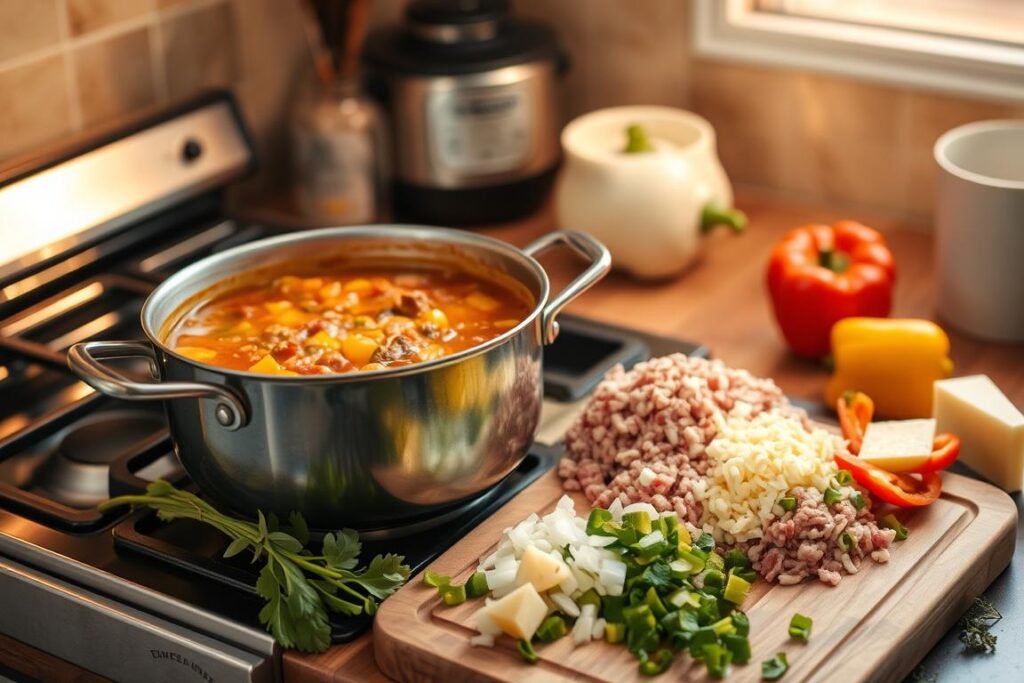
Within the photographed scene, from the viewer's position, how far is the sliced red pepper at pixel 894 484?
134 centimetres

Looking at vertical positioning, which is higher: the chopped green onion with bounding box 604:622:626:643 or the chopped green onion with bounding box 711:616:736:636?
the chopped green onion with bounding box 711:616:736:636

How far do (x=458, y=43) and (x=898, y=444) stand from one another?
968 millimetres

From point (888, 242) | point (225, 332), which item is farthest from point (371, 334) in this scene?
point (888, 242)

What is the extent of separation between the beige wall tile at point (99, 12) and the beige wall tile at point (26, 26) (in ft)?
0.10

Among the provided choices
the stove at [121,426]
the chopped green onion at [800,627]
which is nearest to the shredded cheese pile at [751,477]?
the chopped green onion at [800,627]

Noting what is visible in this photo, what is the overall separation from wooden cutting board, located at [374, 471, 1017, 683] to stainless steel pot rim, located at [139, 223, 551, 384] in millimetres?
207

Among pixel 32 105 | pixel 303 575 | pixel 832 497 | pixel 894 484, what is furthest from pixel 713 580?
pixel 32 105

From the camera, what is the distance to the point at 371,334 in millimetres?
1422

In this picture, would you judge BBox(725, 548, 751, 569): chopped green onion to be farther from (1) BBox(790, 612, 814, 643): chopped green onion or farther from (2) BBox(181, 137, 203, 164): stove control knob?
(2) BBox(181, 137, 203, 164): stove control knob

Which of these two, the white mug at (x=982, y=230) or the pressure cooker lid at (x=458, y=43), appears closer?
the white mug at (x=982, y=230)

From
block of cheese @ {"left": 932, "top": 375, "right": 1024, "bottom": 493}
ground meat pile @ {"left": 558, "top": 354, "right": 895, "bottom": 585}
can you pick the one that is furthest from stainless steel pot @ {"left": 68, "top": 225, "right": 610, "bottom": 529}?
block of cheese @ {"left": 932, "top": 375, "right": 1024, "bottom": 493}

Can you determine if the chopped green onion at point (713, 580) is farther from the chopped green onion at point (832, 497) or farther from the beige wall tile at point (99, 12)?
the beige wall tile at point (99, 12)

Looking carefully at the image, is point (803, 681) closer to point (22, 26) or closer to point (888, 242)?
point (888, 242)

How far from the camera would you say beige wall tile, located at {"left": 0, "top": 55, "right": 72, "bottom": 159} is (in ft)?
6.00
